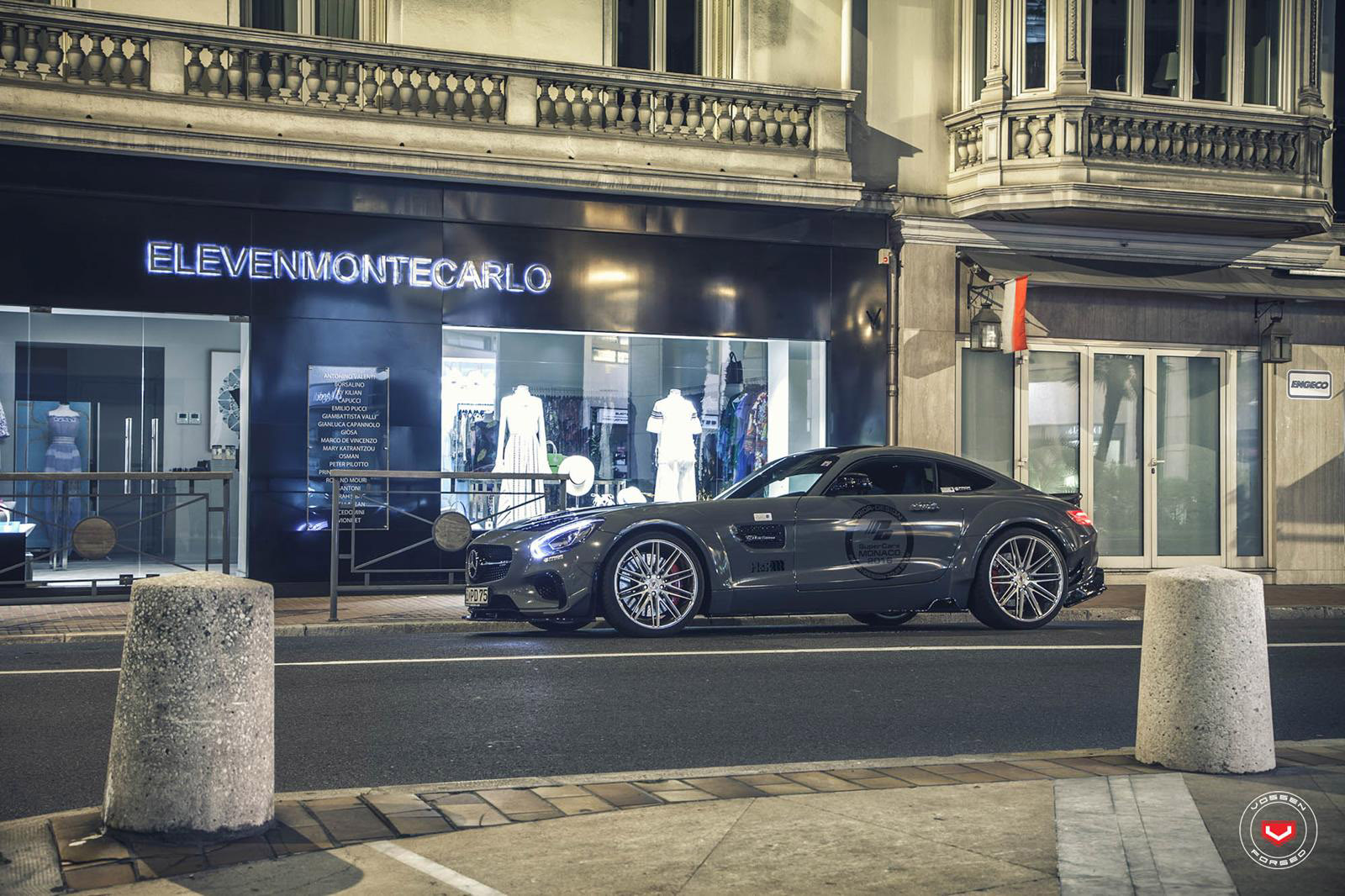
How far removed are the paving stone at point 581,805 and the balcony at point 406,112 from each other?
11518 mm

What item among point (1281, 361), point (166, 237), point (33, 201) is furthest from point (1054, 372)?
point (33, 201)

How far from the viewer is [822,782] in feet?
18.8

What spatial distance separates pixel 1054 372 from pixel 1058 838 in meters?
14.9

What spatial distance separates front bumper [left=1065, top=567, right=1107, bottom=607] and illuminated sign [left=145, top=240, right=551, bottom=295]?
728cm

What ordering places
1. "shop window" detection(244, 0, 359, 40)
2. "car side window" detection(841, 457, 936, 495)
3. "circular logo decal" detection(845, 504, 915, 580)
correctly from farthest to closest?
"shop window" detection(244, 0, 359, 40) → "car side window" detection(841, 457, 936, 495) → "circular logo decal" detection(845, 504, 915, 580)

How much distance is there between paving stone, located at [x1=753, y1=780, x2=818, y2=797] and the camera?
549 centimetres

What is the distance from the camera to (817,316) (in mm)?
17969

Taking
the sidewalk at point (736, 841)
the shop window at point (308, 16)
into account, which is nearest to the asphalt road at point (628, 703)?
the sidewalk at point (736, 841)

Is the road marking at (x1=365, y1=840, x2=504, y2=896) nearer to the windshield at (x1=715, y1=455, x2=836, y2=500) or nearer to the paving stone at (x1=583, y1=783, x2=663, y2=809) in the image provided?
the paving stone at (x1=583, y1=783, x2=663, y2=809)

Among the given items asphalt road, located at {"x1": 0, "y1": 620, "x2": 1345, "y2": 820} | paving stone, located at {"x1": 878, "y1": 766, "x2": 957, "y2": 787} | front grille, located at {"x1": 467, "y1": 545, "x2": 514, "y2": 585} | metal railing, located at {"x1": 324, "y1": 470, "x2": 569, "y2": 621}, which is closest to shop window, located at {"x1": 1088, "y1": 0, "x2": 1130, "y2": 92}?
metal railing, located at {"x1": 324, "y1": 470, "x2": 569, "y2": 621}

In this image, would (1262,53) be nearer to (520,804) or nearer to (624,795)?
(624,795)

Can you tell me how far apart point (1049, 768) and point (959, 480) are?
6.22 m

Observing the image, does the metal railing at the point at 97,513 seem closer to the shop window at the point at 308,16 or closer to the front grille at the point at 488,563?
the front grille at the point at 488,563

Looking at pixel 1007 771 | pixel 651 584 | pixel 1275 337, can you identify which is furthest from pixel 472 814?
pixel 1275 337
